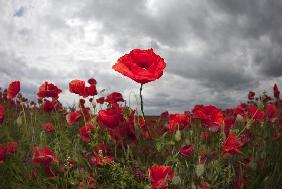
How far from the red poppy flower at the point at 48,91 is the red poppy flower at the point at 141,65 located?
7.33ft

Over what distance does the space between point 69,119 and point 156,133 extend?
1.24 metres

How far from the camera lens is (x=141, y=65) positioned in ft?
7.64

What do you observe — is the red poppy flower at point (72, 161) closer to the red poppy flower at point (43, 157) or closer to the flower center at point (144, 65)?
the red poppy flower at point (43, 157)

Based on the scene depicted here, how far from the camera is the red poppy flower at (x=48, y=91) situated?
446 centimetres

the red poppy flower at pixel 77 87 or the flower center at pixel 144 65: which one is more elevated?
the red poppy flower at pixel 77 87

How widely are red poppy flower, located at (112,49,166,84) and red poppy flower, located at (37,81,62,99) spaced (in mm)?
2234

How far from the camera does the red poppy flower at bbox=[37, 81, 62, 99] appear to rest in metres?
4.46

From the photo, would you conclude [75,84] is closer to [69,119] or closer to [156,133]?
[69,119]

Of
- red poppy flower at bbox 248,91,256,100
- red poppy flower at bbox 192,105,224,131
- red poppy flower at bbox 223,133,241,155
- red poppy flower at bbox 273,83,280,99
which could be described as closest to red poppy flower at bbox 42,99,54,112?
red poppy flower at bbox 192,105,224,131

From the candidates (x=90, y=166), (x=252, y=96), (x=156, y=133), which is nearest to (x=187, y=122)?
(x=90, y=166)

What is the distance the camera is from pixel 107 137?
373 cm

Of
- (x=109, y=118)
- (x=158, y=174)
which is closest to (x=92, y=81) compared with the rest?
(x=109, y=118)

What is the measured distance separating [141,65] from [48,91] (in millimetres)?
2331

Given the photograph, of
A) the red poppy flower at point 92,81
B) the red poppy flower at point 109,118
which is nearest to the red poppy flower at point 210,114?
the red poppy flower at point 109,118
